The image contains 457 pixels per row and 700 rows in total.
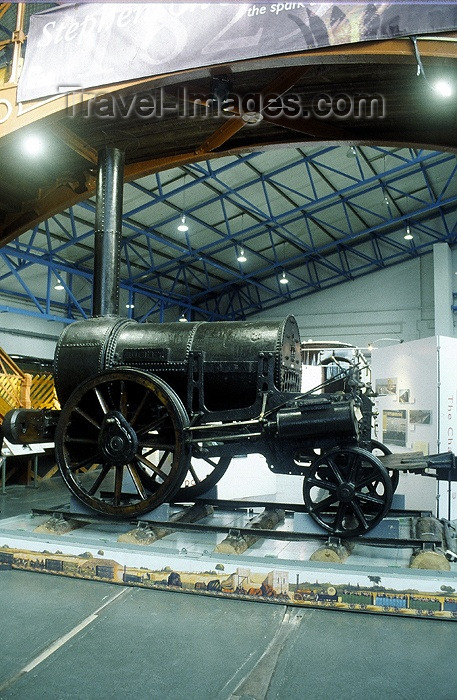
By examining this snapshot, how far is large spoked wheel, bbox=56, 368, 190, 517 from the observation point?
464 cm

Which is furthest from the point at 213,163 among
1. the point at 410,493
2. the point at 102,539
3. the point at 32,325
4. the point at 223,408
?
the point at 102,539

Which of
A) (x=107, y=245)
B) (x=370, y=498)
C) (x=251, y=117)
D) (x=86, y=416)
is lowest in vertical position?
(x=370, y=498)

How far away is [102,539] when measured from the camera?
457cm

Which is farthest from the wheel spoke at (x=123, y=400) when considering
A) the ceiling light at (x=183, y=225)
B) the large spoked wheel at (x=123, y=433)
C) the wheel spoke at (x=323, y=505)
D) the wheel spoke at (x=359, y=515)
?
the ceiling light at (x=183, y=225)

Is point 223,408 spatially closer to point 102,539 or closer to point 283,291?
point 102,539

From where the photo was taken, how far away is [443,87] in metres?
5.26

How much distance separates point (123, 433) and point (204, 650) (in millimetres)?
1996

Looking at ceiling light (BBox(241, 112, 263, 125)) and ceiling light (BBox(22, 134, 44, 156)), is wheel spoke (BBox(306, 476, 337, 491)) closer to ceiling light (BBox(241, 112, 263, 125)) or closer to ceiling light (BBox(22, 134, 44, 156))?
ceiling light (BBox(241, 112, 263, 125))

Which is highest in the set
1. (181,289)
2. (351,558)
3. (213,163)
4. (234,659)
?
(213,163)

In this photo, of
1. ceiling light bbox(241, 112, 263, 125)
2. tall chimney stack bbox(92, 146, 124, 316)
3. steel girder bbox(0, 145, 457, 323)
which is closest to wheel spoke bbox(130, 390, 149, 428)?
tall chimney stack bbox(92, 146, 124, 316)

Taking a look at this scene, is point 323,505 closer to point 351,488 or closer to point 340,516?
point 340,516

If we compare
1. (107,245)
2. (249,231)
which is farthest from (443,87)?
(249,231)

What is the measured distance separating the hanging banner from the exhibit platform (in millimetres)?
4101

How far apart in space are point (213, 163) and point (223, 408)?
11.9 meters
